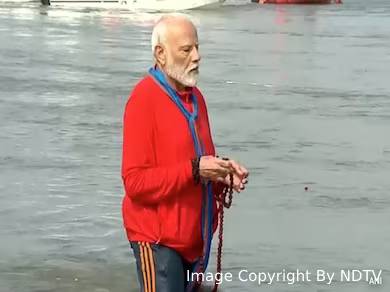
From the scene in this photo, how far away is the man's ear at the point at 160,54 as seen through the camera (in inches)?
171

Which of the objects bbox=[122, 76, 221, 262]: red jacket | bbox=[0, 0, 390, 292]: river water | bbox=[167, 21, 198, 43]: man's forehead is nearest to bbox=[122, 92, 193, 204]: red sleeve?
bbox=[122, 76, 221, 262]: red jacket

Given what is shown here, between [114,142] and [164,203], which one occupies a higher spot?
[164,203]

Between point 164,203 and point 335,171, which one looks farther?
point 335,171

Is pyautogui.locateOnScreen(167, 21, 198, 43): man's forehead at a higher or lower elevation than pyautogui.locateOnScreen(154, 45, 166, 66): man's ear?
higher

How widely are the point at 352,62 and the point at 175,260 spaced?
13209mm

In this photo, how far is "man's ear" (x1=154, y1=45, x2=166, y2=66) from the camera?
4.34 meters

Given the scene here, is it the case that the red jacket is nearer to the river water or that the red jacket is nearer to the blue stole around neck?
the blue stole around neck

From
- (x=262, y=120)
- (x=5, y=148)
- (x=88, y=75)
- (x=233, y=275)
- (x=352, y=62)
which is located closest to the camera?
(x=233, y=275)

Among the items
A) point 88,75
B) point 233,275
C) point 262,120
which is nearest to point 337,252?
point 233,275

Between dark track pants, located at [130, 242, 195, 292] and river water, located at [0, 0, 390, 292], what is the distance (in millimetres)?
1734

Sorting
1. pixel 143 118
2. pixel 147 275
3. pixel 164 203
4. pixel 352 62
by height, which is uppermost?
pixel 143 118

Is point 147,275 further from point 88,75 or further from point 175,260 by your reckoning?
point 88,75

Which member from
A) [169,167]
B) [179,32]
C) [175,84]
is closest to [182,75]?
[175,84]

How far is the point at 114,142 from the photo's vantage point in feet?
33.4
